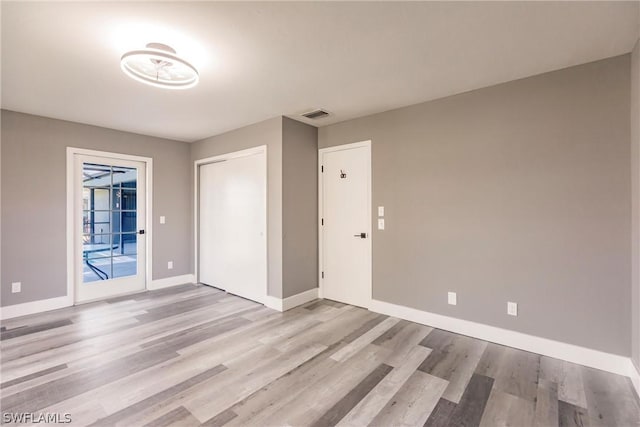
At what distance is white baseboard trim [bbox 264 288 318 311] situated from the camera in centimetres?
379

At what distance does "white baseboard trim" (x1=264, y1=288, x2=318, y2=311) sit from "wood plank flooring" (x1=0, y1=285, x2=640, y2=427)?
0.39 m

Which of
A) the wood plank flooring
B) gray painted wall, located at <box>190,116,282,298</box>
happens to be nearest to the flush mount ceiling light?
gray painted wall, located at <box>190,116,282,298</box>

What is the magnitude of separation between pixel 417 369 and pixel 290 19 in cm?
278

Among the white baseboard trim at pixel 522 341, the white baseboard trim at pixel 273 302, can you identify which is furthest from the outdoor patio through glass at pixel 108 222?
the white baseboard trim at pixel 522 341

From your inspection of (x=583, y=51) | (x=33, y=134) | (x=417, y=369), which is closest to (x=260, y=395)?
(x=417, y=369)

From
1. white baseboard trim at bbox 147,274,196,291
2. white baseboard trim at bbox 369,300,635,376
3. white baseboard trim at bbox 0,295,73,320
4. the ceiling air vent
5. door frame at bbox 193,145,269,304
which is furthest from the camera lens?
white baseboard trim at bbox 147,274,196,291

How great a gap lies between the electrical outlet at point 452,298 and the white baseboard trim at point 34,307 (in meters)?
4.85

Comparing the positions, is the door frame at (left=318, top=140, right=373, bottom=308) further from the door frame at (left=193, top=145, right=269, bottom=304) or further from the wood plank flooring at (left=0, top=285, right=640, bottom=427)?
Answer: the door frame at (left=193, top=145, right=269, bottom=304)

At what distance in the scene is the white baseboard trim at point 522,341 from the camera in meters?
2.32

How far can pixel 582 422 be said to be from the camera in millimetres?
1802

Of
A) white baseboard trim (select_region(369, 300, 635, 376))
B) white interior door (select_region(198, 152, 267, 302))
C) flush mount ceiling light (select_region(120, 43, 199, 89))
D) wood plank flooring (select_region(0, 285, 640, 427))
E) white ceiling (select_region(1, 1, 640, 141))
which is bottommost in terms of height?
wood plank flooring (select_region(0, 285, 640, 427))

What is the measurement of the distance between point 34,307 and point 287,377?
3630mm

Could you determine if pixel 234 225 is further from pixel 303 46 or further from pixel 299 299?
pixel 303 46
